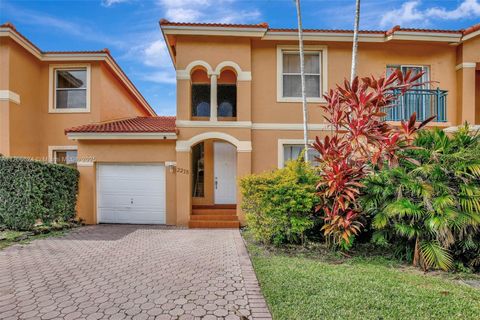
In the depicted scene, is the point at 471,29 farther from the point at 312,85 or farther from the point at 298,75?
the point at 298,75

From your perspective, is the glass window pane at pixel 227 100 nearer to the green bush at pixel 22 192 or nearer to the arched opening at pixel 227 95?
the arched opening at pixel 227 95

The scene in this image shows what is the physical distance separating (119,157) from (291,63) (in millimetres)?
8907

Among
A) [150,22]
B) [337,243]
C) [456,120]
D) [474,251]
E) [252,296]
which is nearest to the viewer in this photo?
[252,296]

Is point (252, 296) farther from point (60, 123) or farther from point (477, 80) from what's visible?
point (477, 80)

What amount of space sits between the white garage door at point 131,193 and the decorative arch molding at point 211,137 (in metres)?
1.47

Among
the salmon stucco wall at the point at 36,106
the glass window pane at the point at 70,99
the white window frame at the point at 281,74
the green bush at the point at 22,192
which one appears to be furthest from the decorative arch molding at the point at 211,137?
the glass window pane at the point at 70,99

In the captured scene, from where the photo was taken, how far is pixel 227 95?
13.4 meters

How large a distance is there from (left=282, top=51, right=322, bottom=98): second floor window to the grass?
1087 cm

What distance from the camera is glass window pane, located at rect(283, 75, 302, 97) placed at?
12500 mm

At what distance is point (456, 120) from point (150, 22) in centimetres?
1470

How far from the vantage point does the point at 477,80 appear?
1380 centimetres

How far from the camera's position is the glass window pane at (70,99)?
13805 mm

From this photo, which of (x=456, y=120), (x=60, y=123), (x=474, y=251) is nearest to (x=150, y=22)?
(x=60, y=123)

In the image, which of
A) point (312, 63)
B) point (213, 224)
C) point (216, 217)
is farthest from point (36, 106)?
point (312, 63)
